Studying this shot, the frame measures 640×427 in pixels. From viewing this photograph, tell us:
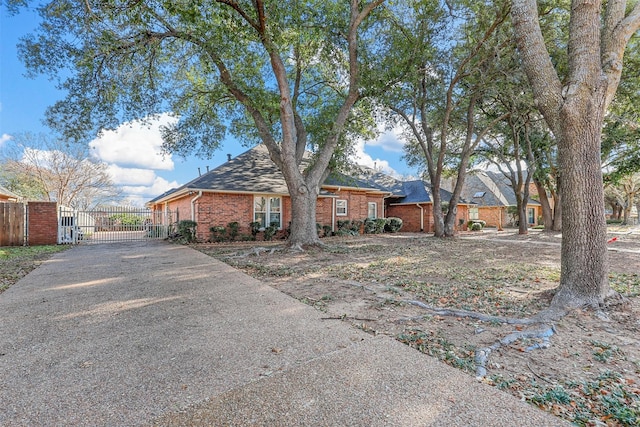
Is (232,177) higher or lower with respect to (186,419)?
higher

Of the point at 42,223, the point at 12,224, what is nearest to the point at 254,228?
the point at 42,223

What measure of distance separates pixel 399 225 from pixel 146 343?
1838 cm

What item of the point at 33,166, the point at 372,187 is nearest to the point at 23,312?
the point at 372,187

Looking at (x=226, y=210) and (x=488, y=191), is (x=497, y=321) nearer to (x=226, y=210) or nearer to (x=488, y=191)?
(x=226, y=210)

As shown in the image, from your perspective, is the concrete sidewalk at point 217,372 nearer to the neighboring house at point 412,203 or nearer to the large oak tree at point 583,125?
the large oak tree at point 583,125

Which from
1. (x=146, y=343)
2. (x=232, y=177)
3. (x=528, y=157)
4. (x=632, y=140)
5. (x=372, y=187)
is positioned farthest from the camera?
(x=372, y=187)

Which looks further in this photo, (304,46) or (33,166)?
(33,166)

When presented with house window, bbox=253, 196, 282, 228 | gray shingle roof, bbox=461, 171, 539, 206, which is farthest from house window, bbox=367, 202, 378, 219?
gray shingle roof, bbox=461, 171, 539, 206

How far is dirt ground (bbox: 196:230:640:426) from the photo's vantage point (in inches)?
91.0

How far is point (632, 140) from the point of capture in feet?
50.2

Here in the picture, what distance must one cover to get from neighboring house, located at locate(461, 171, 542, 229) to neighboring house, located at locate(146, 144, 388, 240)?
15.3 m

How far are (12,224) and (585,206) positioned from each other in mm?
16796

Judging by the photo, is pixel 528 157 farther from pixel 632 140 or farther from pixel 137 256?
pixel 137 256

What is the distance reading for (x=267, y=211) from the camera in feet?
48.1
